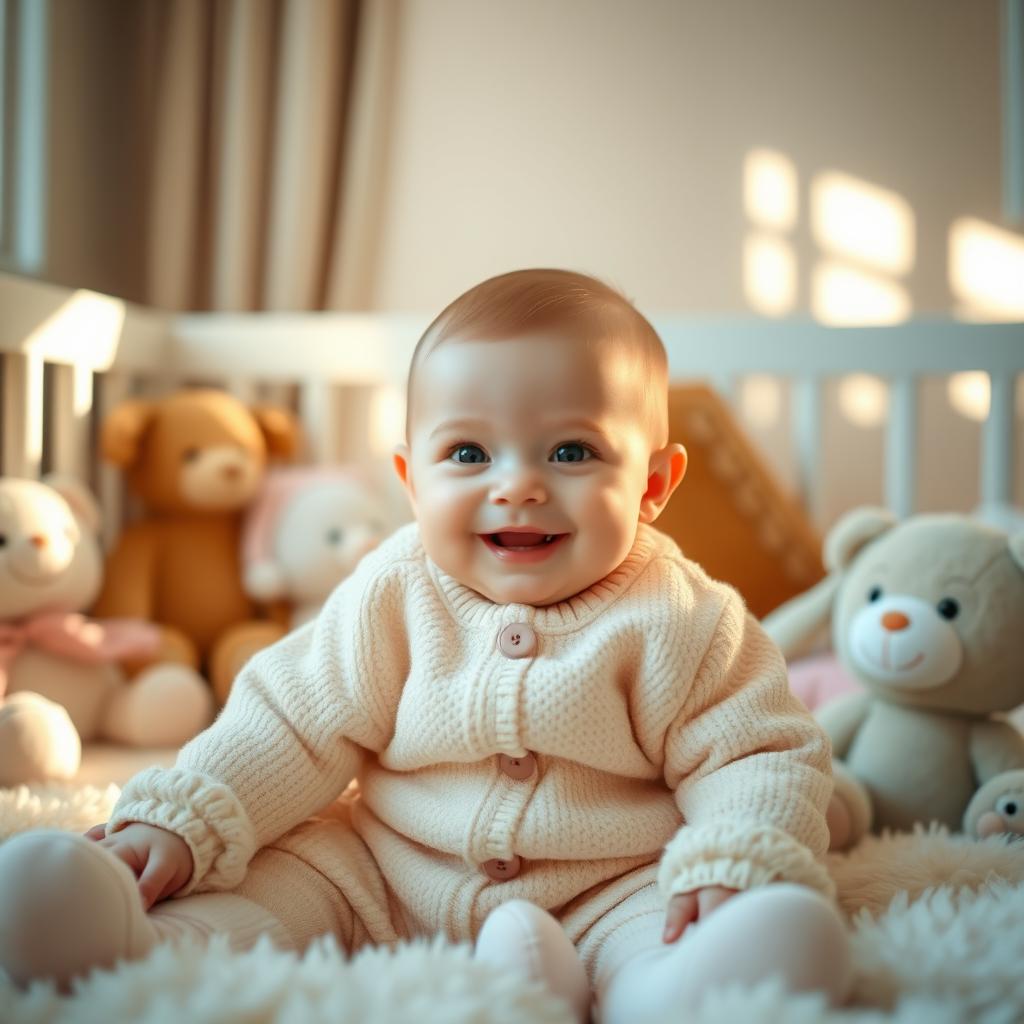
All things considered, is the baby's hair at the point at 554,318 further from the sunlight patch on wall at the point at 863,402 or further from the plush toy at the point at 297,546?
the sunlight patch on wall at the point at 863,402

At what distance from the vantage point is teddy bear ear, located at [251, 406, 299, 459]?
5.71 ft

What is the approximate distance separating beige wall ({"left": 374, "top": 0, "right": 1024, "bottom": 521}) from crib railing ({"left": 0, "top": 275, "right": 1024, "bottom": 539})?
0.50 meters

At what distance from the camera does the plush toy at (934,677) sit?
3.45ft

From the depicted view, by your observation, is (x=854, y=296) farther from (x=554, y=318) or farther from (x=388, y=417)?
(x=554, y=318)

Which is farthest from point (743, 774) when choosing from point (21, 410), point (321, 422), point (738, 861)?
point (321, 422)

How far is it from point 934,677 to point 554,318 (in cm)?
52

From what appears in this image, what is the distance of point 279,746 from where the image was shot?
832 millimetres

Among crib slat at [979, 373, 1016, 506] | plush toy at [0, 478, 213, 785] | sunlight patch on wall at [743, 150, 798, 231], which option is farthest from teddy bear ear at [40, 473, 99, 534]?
sunlight patch on wall at [743, 150, 798, 231]

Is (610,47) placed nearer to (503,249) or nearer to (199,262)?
(503,249)

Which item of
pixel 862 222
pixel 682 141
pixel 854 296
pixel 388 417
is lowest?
pixel 388 417

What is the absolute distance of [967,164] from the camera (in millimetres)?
2104

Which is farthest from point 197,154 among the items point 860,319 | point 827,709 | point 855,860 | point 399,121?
point 855,860

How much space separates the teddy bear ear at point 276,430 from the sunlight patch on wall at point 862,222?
1.10 m

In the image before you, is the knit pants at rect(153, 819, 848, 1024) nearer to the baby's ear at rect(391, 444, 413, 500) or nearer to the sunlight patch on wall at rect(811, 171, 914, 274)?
the baby's ear at rect(391, 444, 413, 500)
